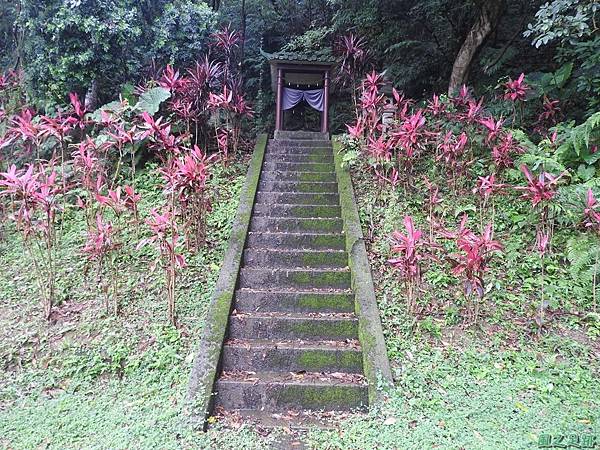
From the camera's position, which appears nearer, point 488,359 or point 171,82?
point 488,359

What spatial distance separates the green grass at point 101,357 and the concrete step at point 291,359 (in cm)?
35

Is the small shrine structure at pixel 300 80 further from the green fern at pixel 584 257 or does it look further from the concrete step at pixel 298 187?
the green fern at pixel 584 257

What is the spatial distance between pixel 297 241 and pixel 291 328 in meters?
1.26

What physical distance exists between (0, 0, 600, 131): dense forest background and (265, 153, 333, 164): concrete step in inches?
94.8

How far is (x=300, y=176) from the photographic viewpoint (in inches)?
239

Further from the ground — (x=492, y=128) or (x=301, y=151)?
(x=492, y=128)

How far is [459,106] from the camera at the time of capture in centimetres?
648

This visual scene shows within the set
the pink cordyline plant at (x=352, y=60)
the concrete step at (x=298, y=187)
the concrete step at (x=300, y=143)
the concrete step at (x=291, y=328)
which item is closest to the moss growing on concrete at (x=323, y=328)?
the concrete step at (x=291, y=328)

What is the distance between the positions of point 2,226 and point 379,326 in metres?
4.46

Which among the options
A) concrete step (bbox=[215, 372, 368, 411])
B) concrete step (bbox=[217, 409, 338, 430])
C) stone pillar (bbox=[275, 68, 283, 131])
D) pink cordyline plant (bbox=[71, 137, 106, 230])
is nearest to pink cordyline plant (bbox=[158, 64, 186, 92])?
pink cordyline plant (bbox=[71, 137, 106, 230])

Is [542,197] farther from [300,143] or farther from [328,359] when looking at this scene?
[300,143]

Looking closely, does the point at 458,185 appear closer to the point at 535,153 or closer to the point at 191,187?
the point at 535,153

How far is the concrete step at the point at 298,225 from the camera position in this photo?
5.03 m

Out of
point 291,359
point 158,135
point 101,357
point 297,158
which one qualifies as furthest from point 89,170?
point 297,158
